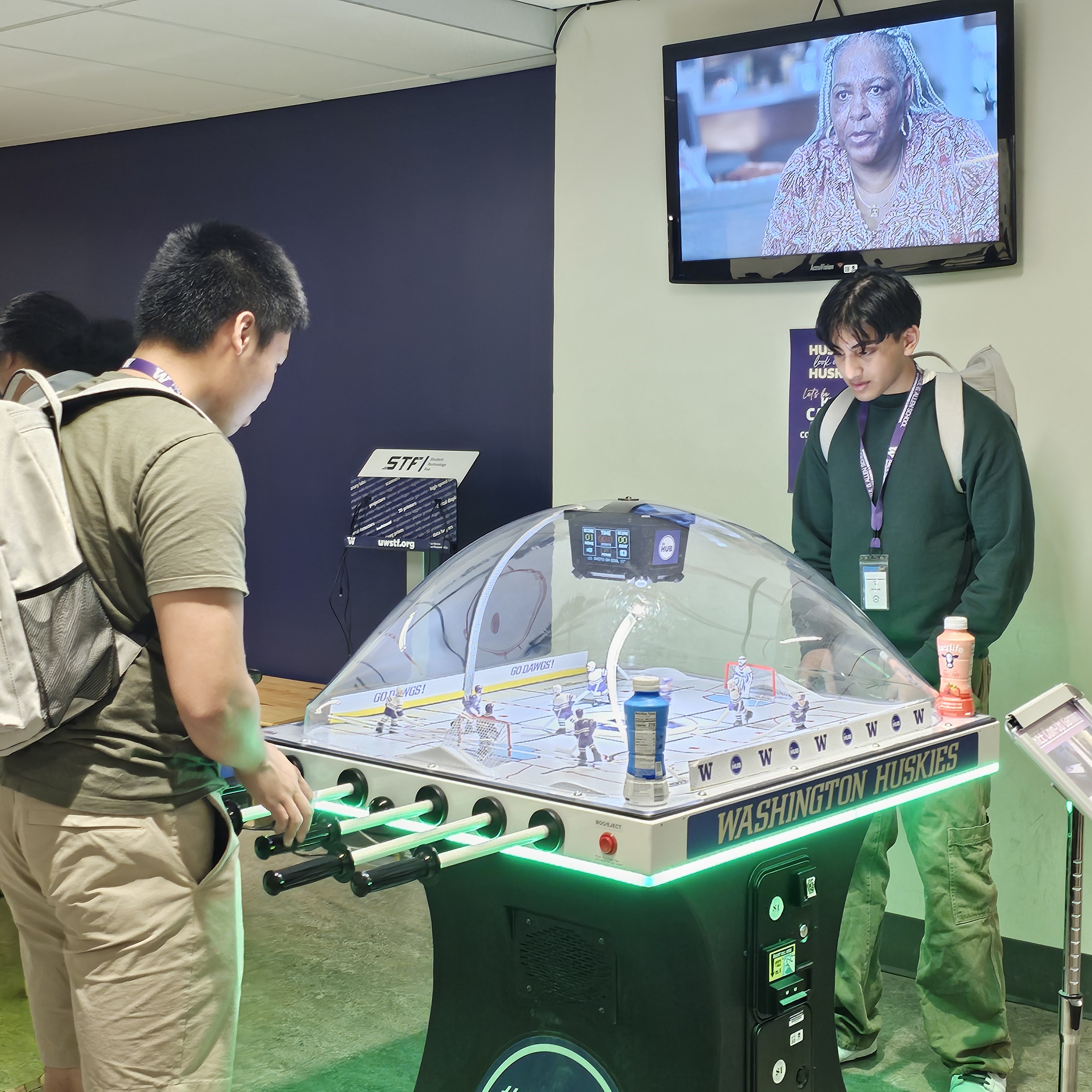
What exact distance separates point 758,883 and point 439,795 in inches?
A: 22.0

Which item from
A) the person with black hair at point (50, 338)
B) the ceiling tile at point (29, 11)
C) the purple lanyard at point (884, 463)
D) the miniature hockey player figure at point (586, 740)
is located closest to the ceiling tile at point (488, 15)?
the ceiling tile at point (29, 11)

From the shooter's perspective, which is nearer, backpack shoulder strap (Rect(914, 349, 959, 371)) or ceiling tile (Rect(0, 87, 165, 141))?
backpack shoulder strap (Rect(914, 349, 959, 371))

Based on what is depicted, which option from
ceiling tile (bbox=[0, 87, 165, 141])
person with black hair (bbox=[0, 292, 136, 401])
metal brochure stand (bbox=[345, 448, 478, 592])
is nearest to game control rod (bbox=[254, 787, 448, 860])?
person with black hair (bbox=[0, 292, 136, 401])

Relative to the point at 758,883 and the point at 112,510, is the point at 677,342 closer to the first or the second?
the point at 758,883

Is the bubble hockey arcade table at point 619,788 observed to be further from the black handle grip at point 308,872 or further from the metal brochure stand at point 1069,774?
the metal brochure stand at point 1069,774

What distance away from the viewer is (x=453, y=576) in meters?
2.85

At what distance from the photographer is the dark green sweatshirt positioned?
3.14 metres

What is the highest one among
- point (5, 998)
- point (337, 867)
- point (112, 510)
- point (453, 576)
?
point (112, 510)

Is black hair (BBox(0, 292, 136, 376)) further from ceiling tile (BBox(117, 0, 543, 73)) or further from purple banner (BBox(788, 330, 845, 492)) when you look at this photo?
purple banner (BBox(788, 330, 845, 492))

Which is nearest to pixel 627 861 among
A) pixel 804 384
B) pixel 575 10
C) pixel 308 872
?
pixel 308 872

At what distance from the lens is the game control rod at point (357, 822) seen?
2.00 m

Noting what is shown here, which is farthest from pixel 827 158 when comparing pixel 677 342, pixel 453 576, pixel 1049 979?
pixel 1049 979

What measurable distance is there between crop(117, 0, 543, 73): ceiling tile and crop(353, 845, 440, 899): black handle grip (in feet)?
10.2

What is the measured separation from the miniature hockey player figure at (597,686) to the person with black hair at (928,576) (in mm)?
921
